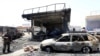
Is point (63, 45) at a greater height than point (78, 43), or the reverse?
point (78, 43)

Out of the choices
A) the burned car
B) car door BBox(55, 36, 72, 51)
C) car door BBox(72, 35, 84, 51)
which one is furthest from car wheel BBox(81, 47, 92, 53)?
car door BBox(55, 36, 72, 51)

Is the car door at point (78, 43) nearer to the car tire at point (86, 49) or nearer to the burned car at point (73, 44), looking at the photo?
the burned car at point (73, 44)

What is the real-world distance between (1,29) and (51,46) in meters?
26.0

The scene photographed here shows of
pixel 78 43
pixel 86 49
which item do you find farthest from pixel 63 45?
pixel 86 49

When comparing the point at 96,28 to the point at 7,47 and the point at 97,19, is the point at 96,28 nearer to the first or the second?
the point at 97,19

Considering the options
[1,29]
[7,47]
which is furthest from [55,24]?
[7,47]

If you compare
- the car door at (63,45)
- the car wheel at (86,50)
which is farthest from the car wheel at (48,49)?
A: the car wheel at (86,50)

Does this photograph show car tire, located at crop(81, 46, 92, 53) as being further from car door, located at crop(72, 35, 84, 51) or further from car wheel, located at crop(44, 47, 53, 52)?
car wheel, located at crop(44, 47, 53, 52)

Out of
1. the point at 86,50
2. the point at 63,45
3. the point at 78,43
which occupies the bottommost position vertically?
the point at 86,50

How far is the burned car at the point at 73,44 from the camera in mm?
16375

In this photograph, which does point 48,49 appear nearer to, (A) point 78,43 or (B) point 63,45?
(B) point 63,45

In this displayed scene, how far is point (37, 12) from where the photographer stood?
90.5ft

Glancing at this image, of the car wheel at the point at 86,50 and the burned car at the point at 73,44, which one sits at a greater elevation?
the burned car at the point at 73,44

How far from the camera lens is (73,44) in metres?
16.5
